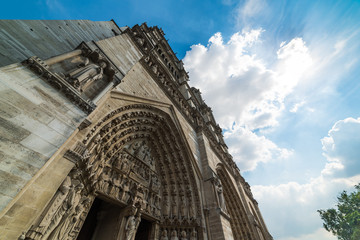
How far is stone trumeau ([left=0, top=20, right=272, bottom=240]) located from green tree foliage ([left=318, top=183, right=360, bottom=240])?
15.4 meters

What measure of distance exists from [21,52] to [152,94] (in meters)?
4.05

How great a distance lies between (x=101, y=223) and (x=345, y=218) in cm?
2459

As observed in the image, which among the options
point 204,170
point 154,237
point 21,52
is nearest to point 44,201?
point 21,52

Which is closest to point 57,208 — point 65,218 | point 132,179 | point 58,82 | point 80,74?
point 65,218

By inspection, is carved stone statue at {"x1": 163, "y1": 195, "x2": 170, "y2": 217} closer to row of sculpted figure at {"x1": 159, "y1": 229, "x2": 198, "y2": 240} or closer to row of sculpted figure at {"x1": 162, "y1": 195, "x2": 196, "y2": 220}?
row of sculpted figure at {"x1": 162, "y1": 195, "x2": 196, "y2": 220}

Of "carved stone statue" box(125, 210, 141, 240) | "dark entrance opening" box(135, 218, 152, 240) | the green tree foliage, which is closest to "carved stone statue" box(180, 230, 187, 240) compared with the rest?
"dark entrance opening" box(135, 218, 152, 240)

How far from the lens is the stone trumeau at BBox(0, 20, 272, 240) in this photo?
191 cm

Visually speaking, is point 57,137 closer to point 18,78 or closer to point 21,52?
point 18,78

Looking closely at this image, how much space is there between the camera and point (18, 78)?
2.13m

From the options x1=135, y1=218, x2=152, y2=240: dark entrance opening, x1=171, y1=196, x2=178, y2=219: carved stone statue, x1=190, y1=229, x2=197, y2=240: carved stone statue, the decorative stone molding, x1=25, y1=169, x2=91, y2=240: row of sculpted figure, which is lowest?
x1=25, y1=169, x2=91, y2=240: row of sculpted figure

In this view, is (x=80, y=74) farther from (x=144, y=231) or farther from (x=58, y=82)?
(x=144, y=231)

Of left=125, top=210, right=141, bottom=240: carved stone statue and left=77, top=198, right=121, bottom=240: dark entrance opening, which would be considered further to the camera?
left=77, top=198, right=121, bottom=240: dark entrance opening

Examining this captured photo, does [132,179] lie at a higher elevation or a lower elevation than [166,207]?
higher

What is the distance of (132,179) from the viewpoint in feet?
16.6
